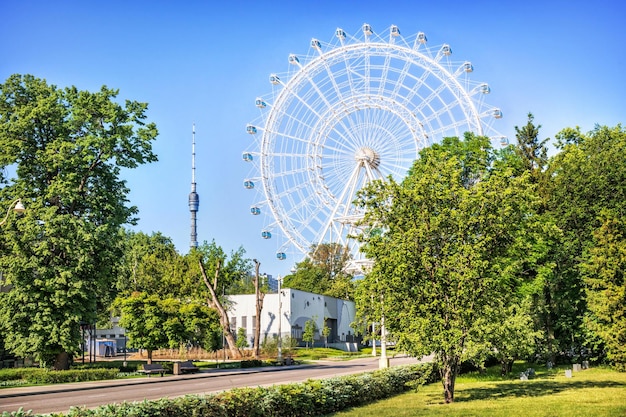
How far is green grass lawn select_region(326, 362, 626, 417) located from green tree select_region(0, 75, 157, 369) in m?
22.3

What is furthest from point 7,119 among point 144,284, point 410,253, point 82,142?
point 144,284

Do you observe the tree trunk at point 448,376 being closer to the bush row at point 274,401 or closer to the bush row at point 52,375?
the bush row at point 274,401

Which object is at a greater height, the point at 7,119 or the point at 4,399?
the point at 7,119

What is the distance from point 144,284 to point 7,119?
41774 millimetres

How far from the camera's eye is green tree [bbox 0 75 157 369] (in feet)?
124

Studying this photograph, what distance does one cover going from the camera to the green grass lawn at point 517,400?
1902cm

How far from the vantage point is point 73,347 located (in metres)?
38.1

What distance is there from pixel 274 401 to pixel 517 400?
9819 millimetres

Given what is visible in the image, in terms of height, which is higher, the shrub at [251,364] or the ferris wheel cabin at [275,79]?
the ferris wheel cabin at [275,79]

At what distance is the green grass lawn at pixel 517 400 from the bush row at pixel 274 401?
676mm

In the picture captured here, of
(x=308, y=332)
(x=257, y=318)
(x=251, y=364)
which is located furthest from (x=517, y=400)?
(x=308, y=332)

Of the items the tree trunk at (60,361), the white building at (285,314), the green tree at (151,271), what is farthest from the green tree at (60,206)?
the white building at (285,314)

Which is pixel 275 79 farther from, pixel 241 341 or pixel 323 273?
pixel 323 273

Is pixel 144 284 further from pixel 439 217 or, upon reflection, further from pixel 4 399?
pixel 439 217
